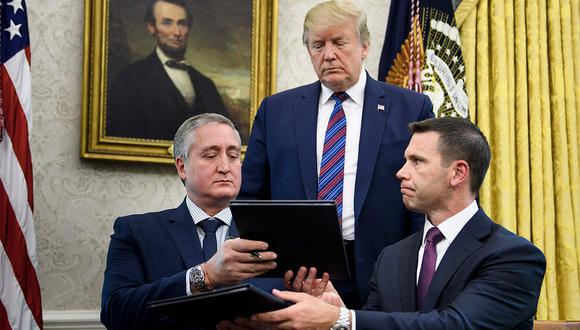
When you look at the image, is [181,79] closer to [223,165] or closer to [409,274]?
[223,165]

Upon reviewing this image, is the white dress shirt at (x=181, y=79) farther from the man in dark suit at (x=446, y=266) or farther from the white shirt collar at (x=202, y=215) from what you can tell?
the man in dark suit at (x=446, y=266)

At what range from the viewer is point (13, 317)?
3957 mm

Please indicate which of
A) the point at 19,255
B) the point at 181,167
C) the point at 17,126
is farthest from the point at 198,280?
the point at 17,126

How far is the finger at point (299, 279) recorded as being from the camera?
2.67 meters

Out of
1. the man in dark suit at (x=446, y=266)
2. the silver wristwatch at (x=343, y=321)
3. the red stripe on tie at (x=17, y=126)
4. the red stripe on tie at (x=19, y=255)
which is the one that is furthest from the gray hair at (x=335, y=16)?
the red stripe on tie at (x=19, y=255)

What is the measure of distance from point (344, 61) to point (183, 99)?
155 cm

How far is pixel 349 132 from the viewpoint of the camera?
3467mm

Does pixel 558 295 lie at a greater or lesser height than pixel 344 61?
lesser

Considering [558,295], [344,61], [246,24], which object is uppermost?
[246,24]

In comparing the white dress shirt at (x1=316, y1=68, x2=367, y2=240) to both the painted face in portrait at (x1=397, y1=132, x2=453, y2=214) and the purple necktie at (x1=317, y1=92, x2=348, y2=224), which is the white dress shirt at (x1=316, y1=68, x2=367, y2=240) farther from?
the painted face in portrait at (x1=397, y1=132, x2=453, y2=214)

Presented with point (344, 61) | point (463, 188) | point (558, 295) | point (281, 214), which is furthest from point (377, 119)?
point (558, 295)

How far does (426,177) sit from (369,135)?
49 cm

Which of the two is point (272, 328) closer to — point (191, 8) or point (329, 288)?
point (329, 288)

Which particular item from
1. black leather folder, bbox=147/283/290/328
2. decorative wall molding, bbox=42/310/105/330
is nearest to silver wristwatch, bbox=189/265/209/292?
black leather folder, bbox=147/283/290/328
